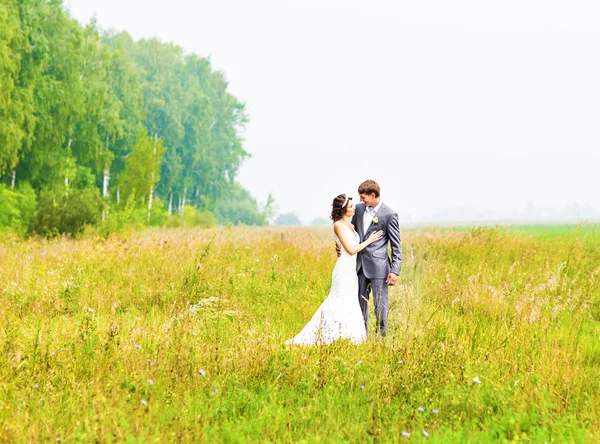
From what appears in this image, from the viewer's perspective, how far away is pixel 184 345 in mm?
4605

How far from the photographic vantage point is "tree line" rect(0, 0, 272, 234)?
890 inches

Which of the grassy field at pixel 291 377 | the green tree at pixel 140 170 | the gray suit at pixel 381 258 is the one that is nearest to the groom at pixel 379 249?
the gray suit at pixel 381 258

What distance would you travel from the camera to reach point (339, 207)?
597 centimetres

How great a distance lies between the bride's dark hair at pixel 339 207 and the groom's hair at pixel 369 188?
9.2 inches

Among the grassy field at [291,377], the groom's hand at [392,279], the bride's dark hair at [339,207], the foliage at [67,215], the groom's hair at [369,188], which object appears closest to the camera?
the grassy field at [291,377]

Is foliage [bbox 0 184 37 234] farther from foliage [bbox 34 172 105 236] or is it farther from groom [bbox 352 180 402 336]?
groom [bbox 352 180 402 336]

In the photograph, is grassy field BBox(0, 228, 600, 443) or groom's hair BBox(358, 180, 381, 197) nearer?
grassy field BBox(0, 228, 600, 443)

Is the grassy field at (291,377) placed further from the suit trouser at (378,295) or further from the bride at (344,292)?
the bride at (344,292)

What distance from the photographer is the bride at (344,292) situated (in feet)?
19.2

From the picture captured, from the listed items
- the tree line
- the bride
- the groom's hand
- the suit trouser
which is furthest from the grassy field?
the tree line

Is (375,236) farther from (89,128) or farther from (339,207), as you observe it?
(89,128)

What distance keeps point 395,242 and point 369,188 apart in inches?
24.3

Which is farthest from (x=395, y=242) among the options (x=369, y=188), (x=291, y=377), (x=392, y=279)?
(x=291, y=377)

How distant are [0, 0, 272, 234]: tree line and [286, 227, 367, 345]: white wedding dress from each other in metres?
13.2
